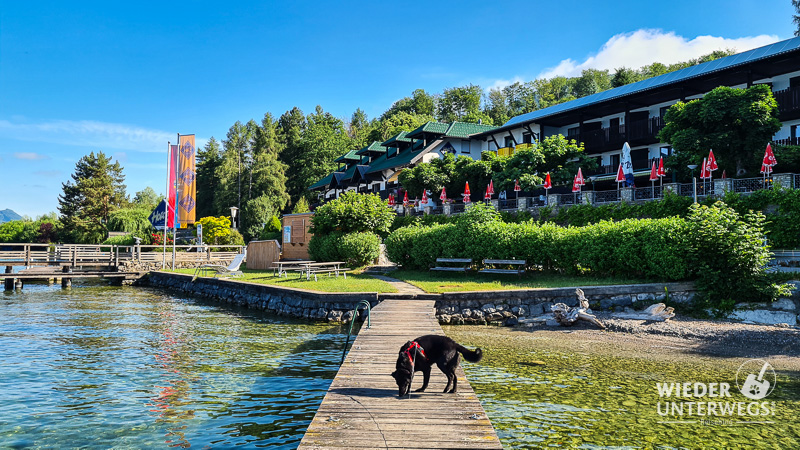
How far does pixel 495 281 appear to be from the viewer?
18.7m

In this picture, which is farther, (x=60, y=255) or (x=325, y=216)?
(x=60, y=255)

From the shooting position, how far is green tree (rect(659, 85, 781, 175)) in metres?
21.2

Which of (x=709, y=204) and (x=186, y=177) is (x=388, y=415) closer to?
(x=709, y=204)

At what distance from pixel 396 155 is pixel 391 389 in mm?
46808

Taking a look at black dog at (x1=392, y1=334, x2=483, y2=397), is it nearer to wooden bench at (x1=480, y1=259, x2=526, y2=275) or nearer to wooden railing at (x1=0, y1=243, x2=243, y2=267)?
wooden bench at (x1=480, y1=259, x2=526, y2=275)

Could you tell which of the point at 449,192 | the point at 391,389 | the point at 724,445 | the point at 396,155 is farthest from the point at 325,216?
the point at 396,155

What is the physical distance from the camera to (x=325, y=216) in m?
26.2

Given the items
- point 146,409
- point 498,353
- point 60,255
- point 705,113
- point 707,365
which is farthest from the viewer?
point 60,255

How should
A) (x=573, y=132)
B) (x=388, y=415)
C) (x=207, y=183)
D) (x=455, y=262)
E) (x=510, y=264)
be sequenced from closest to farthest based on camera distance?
(x=388, y=415) → (x=510, y=264) → (x=455, y=262) → (x=573, y=132) → (x=207, y=183)

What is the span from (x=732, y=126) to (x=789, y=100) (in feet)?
20.8

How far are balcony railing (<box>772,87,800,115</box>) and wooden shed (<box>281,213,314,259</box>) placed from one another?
25.8 meters

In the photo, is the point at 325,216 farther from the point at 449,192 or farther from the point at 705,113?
the point at 705,113

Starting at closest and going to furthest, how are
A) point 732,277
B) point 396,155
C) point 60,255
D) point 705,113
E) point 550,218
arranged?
point 732,277
point 705,113
point 550,218
point 60,255
point 396,155

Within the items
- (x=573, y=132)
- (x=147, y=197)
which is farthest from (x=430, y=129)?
(x=147, y=197)
